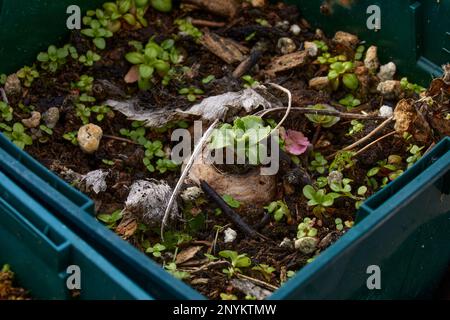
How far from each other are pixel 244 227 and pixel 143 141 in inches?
19.5

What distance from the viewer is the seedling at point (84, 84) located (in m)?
2.80

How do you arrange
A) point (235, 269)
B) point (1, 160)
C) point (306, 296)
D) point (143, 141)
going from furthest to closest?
point (143, 141) → point (235, 269) → point (1, 160) → point (306, 296)

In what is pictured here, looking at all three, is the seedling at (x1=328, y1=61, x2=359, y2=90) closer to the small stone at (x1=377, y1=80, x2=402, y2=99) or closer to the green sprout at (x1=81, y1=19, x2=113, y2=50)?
the small stone at (x1=377, y1=80, x2=402, y2=99)

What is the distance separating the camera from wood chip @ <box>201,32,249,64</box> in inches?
116

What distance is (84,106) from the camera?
2750 mm

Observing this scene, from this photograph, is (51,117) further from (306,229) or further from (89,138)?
(306,229)

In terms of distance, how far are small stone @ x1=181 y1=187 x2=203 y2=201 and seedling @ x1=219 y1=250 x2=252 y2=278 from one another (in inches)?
8.3

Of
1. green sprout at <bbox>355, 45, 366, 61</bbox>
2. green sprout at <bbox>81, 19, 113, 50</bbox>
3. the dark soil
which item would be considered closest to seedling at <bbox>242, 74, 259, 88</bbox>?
the dark soil

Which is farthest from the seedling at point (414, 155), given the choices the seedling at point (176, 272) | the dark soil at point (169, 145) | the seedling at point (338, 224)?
the seedling at point (176, 272)

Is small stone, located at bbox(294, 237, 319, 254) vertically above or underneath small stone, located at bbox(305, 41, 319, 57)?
underneath

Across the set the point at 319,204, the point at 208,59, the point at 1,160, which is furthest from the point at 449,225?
the point at 1,160

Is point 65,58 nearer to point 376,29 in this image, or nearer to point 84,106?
point 84,106

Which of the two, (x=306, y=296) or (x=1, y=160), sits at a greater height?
(x=1, y=160)

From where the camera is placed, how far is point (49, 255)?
6.35 ft
